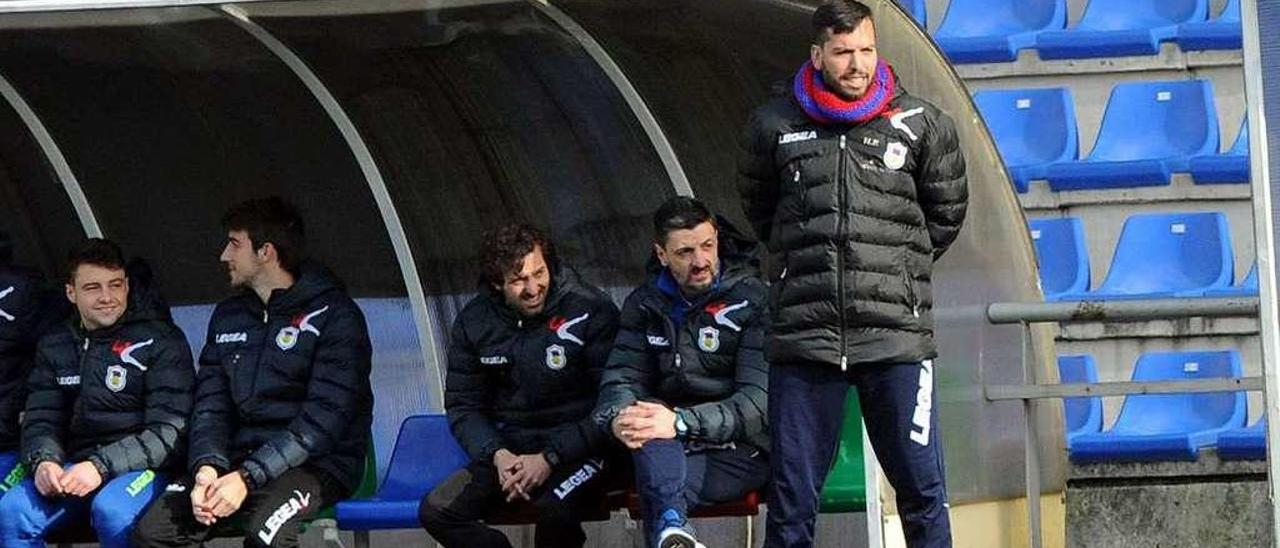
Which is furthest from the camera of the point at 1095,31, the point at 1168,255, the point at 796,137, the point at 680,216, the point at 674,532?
the point at 1095,31

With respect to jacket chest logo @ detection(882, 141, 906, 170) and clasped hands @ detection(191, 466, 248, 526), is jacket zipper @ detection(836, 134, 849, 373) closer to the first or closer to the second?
jacket chest logo @ detection(882, 141, 906, 170)

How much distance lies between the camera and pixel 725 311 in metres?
6.60

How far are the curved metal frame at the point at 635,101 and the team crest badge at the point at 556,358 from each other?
0.89 m

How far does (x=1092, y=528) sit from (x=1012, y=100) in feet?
9.19

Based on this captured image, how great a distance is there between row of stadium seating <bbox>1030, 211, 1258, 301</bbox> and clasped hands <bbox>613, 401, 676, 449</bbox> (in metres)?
4.55

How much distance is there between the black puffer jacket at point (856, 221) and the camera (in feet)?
19.3

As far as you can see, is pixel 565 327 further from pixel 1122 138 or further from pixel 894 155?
pixel 1122 138

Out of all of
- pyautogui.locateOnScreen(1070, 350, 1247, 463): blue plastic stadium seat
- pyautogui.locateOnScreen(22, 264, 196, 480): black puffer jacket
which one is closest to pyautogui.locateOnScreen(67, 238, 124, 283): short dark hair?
pyautogui.locateOnScreen(22, 264, 196, 480): black puffer jacket

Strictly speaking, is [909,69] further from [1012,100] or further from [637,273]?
[1012,100]

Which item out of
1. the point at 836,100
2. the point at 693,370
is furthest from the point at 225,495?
the point at 836,100

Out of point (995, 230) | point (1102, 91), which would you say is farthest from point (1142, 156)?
point (995, 230)

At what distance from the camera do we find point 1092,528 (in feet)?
31.1

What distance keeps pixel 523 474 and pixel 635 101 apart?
1.44 metres

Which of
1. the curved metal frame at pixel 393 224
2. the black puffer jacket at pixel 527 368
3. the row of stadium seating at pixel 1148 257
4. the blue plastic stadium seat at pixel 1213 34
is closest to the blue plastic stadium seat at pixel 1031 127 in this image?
the row of stadium seating at pixel 1148 257
